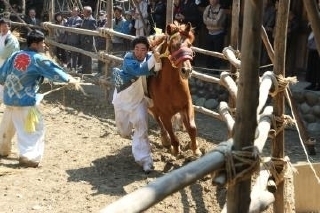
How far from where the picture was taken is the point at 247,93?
8.47ft

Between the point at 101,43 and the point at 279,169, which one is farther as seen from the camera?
the point at 101,43

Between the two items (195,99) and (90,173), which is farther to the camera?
(195,99)

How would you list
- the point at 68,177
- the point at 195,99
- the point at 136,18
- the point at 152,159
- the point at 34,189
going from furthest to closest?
the point at 136,18, the point at 195,99, the point at 152,159, the point at 68,177, the point at 34,189

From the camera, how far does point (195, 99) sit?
380 inches

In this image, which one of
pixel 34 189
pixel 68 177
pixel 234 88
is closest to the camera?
pixel 234 88

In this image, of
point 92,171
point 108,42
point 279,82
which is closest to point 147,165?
point 92,171

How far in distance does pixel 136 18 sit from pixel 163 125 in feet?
16.0

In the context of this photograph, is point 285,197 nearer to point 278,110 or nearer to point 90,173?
point 278,110

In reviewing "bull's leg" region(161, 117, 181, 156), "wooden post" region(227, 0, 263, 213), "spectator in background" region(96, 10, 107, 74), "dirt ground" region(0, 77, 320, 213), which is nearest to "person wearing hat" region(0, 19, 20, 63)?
"dirt ground" region(0, 77, 320, 213)

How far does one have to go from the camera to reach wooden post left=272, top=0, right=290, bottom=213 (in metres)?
4.01

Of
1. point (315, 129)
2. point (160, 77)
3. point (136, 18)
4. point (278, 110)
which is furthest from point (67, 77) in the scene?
point (136, 18)

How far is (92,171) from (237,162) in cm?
368

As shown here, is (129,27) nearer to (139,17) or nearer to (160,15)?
(139,17)

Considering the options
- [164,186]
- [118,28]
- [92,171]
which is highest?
[164,186]
